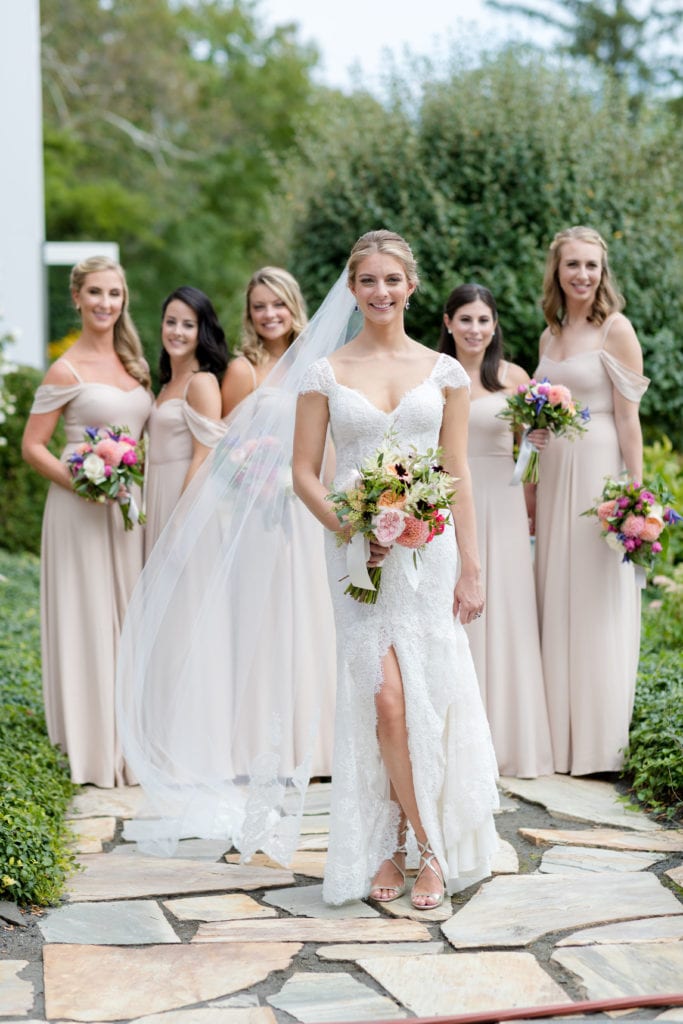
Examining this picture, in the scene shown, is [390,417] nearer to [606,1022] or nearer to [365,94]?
[606,1022]

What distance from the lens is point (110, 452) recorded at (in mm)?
6754

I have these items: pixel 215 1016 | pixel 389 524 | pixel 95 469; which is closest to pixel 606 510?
pixel 389 524

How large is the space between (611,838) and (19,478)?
8.25m

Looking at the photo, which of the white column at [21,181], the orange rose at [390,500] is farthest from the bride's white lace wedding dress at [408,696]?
the white column at [21,181]

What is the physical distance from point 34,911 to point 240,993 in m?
1.13

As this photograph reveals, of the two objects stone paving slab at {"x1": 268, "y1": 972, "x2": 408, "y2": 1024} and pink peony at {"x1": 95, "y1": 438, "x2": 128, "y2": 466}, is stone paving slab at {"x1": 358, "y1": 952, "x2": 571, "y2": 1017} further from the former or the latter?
pink peony at {"x1": 95, "y1": 438, "x2": 128, "y2": 466}

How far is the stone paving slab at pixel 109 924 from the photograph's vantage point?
182 inches

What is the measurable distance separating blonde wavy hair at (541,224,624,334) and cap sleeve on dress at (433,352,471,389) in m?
1.95

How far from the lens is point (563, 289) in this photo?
6996mm

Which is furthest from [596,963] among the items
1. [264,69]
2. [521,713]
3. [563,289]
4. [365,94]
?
[264,69]

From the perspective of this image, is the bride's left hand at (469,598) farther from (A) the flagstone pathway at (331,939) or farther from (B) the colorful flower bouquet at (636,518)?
(B) the colorful flower bouquet at (636,518)

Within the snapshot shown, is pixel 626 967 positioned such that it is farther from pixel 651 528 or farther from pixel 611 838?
pixel 651 528

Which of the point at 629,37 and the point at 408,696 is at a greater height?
the point at 629,37

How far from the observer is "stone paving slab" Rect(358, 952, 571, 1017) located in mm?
3971
